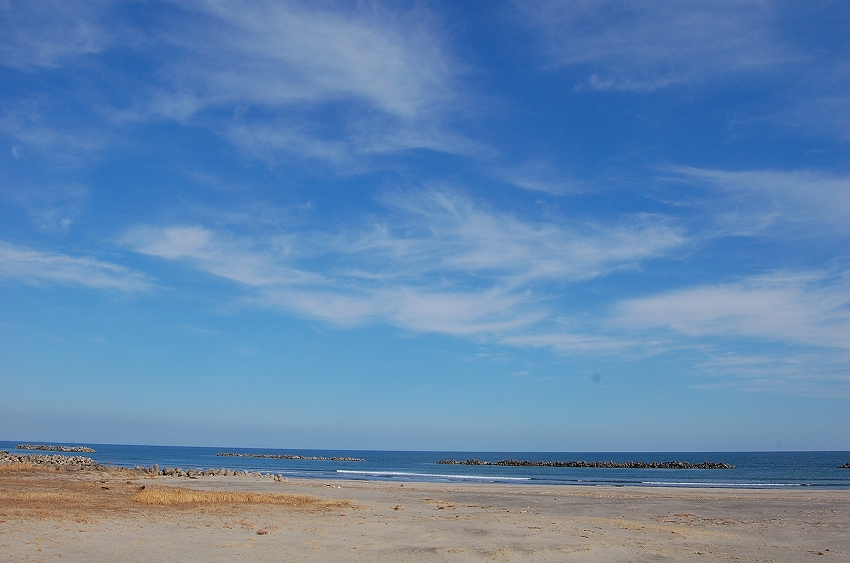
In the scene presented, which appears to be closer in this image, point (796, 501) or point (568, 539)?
point (568, 539)

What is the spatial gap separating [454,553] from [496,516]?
1043 cm

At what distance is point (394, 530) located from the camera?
21.5 metres

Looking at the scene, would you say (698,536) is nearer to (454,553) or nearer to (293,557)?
(454,553)

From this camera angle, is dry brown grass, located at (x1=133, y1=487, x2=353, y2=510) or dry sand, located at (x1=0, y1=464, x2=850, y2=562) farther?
dry brown grass, located at (x1=133, y1=487, x2=353, y2=510)

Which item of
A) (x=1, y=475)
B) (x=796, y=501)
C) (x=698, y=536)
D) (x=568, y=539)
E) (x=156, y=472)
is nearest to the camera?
(x=568, y=539)

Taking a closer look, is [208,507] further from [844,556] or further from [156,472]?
[156,472]

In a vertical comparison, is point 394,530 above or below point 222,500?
above

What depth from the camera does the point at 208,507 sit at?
87.2 ft

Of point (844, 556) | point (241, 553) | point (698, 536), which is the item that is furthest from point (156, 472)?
point (844, 556)

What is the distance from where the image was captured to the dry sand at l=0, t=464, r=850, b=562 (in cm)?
1670

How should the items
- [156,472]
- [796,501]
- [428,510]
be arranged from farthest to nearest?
[156,472] < [796,501] < [428,510]

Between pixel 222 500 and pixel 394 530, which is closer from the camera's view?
pixel 394 530

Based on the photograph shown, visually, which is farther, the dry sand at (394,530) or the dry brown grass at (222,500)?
the dry brown grass at (222,500)

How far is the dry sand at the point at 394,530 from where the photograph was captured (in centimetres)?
1670
